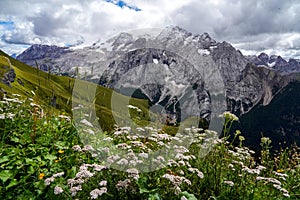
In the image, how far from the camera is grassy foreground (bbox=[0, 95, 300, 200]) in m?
4.61

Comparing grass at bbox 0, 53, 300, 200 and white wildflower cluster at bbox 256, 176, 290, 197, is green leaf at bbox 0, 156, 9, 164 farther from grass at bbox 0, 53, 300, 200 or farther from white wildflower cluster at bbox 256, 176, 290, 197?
white wildflower cluster at bbox 256, 176, 290, 197

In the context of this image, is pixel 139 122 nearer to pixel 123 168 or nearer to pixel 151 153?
pixel 151 153

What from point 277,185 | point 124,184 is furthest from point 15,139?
point 277,185

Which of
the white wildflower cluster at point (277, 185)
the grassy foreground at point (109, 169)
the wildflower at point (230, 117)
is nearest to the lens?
the grassy foreground at point (109, 169)

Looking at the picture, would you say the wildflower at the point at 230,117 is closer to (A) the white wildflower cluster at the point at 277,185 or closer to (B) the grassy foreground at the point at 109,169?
(B) the grassy foreground at the point at 109,169

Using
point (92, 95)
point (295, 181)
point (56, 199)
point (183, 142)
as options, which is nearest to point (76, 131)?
point (92, 95)

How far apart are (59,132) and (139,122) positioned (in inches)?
87.4

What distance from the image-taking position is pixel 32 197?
187 inches

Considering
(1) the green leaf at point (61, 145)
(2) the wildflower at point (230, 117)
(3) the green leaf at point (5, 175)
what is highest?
(2) the wildflower at point (230, 117)

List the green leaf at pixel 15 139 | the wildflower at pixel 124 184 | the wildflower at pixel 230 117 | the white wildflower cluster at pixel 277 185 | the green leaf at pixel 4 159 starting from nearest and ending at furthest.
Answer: the wildflower at pixel 124 184, the green leaf at pixel 4 159, the white wildflower cluster at pixel 277 185, the green leaf at pixel 15 139, the wildflower at pixel 230 117

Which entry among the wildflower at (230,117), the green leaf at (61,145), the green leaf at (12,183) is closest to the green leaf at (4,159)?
the green leaf at (12,183)

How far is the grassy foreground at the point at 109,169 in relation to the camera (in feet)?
15.1

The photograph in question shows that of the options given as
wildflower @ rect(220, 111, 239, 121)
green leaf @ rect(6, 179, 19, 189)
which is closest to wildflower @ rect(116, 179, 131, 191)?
green leaf @ rect(6, 179, 19, 189)

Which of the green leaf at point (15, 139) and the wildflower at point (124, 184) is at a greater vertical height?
the green leaf at point (15, 139)
